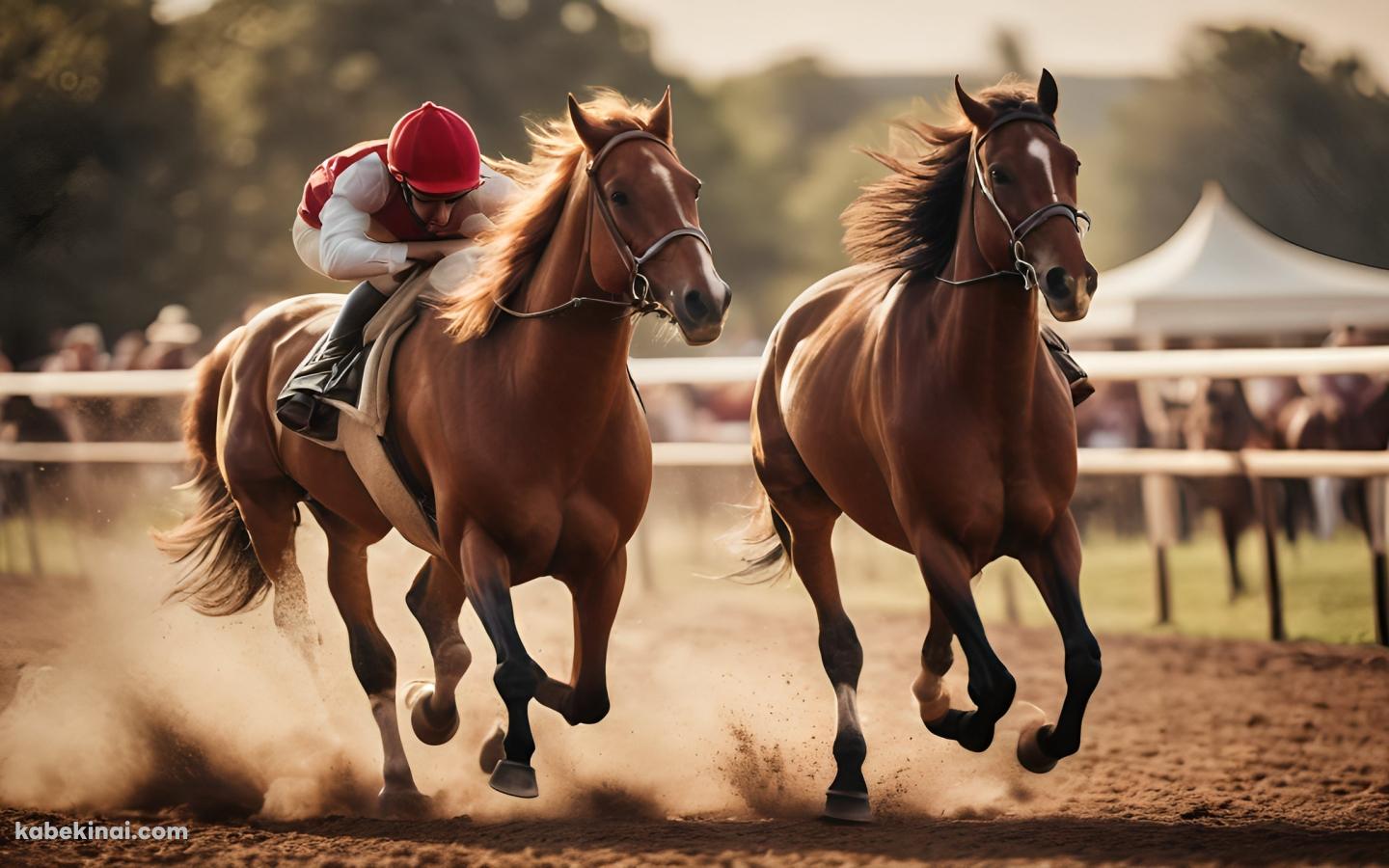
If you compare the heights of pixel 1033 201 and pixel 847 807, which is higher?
pixel 1033 201

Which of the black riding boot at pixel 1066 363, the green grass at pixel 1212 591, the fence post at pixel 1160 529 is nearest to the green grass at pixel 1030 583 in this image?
the green grass at pixel 1212 591

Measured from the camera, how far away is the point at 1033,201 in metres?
4.54

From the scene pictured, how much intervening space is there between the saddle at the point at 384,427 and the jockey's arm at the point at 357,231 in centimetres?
16

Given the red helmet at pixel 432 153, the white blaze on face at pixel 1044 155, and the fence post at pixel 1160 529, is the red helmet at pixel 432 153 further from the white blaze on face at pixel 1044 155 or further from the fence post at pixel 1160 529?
the fence post at pixel 1160 529

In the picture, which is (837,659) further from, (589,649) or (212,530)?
(212,530)

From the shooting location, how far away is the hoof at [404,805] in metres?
5.39

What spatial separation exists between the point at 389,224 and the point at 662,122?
1257 mm

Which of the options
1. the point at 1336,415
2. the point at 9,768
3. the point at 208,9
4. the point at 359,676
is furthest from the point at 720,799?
the point at 208,9

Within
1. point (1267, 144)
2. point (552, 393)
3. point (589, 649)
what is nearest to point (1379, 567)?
point (589, 649)

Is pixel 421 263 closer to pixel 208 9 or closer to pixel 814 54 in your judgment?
pixel 208 9

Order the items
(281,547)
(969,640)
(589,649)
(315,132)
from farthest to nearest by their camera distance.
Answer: (315,132), (281,547), (589,649), (969,640)

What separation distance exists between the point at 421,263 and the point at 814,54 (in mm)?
95075

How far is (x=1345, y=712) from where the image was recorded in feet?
21.6

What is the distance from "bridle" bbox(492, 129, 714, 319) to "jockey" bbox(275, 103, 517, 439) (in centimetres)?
73
